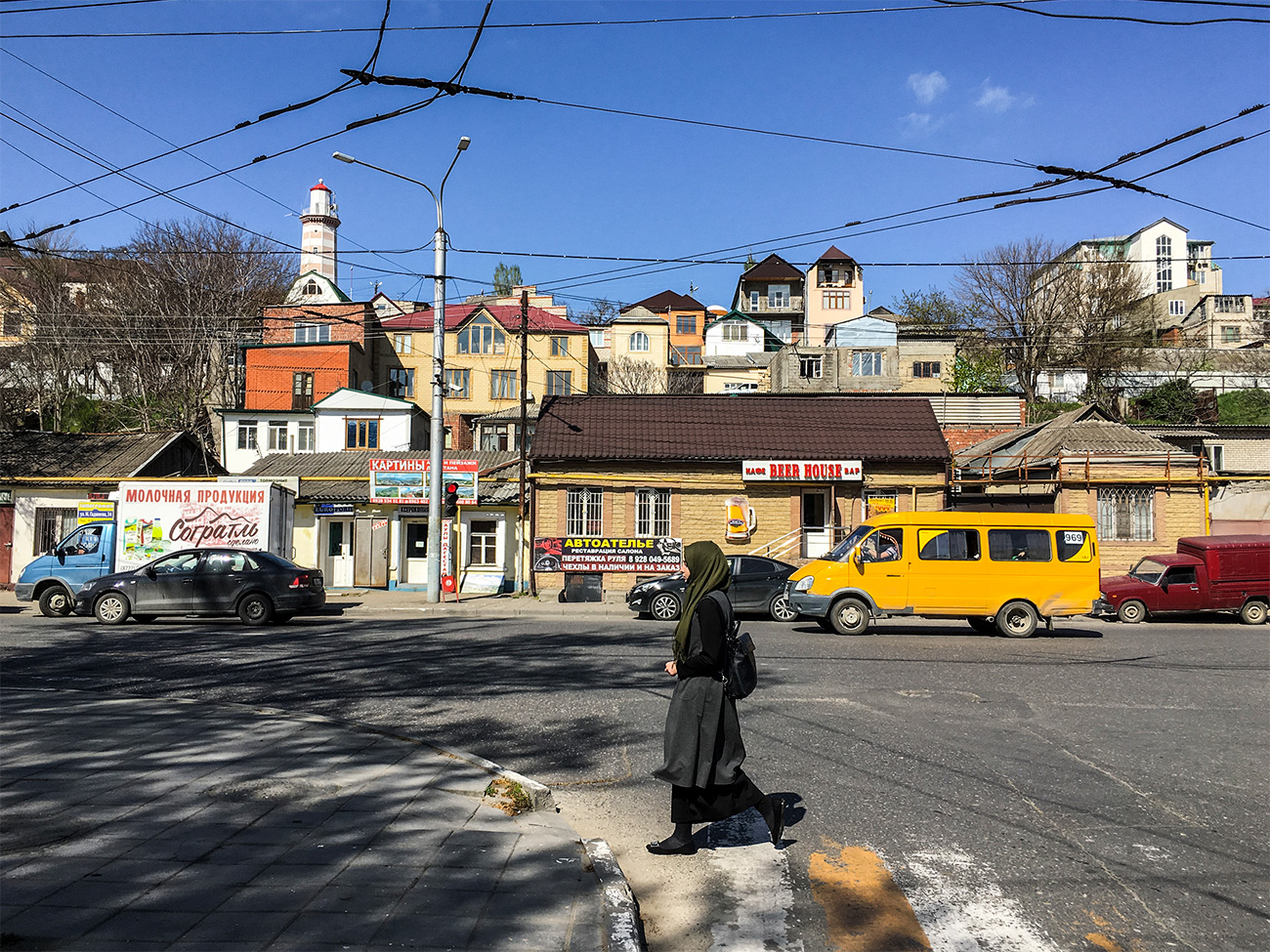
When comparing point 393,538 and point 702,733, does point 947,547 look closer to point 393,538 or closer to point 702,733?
point 702,733

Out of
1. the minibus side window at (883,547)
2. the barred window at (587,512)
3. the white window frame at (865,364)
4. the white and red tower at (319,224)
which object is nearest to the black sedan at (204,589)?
the barred window at (587,512)

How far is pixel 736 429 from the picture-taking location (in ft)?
92.1

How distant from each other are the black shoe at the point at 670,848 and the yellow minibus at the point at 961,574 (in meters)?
11.9

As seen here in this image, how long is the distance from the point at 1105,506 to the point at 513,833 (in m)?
26.3

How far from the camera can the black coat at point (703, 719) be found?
16.5 ft

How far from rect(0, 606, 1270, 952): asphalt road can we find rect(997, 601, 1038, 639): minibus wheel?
121cm

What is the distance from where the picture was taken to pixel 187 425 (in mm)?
45406

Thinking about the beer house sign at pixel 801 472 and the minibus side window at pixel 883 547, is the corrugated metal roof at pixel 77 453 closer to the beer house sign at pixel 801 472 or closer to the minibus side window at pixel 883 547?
the beer house sign at pixel 801 472

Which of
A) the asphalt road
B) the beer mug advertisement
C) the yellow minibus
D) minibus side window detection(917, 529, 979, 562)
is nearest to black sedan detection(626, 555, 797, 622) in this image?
the yellow minibus

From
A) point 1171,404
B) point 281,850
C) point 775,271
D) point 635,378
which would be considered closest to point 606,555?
point 281,850

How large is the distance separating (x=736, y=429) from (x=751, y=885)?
23750 millimetres

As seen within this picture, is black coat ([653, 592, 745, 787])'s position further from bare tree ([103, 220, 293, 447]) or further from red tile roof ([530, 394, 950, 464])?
bare tree ([103, 220, 293, 447])

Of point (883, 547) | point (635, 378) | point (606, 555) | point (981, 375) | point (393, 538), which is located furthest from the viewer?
point (635, 378)

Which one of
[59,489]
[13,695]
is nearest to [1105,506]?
[13,695]
